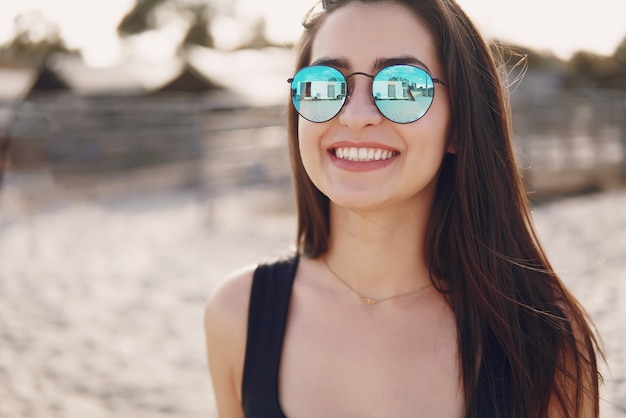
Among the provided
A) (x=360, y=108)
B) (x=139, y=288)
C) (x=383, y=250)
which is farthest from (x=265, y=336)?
(x=139, y=288)

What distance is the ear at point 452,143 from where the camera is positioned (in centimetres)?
152

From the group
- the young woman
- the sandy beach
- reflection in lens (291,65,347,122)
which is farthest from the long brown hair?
the sandy beach

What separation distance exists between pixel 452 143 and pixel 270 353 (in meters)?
0.69

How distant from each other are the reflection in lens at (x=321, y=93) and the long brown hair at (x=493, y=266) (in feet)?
0.47

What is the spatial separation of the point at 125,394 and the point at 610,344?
2.65 m

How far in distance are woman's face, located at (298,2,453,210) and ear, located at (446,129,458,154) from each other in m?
0.06

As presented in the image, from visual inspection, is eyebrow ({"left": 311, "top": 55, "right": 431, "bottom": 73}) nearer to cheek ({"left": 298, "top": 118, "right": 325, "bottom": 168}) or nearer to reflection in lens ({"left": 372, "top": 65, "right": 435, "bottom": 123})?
reflection in lens ({"left": 372, "top": 65, "right": 435, "bottom": 123})

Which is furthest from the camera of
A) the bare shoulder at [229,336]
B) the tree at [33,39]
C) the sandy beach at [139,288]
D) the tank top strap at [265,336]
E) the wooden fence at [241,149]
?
the tree at [33,39]

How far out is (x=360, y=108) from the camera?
1418 mm

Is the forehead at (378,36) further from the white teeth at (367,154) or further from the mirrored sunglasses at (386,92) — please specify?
the white teeth at (367,154)

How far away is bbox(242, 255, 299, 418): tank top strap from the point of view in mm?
1490

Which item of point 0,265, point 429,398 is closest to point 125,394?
point 429,398

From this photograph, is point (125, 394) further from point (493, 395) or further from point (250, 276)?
point (493, 395)

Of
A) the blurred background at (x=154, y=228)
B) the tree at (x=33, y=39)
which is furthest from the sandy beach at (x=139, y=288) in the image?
the tree at (x=33, y=39)
